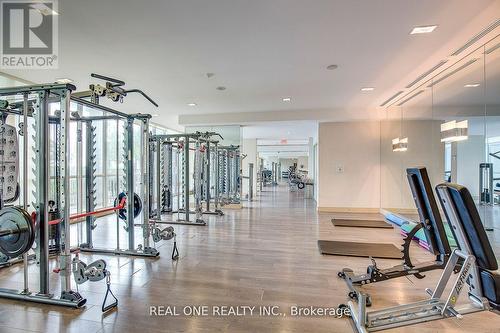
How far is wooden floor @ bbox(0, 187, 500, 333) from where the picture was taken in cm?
212

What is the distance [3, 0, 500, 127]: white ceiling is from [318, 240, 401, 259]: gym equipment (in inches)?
117

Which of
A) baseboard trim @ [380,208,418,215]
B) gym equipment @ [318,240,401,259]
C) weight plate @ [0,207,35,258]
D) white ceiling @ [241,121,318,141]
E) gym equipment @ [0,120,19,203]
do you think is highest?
white ceiling @ [241,121,318,141]

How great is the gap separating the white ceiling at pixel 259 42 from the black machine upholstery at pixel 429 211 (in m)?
1.74

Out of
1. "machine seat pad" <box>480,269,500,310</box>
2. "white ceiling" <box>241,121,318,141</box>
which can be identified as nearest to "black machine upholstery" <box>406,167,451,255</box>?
"machine seat pad" <box>480,269,500,310</box>

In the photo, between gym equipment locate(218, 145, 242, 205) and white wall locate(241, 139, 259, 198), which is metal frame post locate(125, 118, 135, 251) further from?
white wall locate(241, 139, 259, 198)

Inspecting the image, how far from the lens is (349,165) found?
7.43 m

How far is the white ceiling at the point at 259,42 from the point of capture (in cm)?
256

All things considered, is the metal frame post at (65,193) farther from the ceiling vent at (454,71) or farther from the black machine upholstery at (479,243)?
the ceiling vent at (454,71)

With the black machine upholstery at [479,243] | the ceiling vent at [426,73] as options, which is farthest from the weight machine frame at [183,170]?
the black machine upholstery at [479,243]

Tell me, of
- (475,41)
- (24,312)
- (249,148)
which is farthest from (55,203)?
(249,148)

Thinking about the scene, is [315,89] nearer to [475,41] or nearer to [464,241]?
[475,41]

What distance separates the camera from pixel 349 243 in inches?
173

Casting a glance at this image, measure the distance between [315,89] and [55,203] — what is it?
5027 millimetres

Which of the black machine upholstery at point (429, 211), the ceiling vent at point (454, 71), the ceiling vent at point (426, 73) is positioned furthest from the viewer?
the ceiling vent at point (426, 73)
